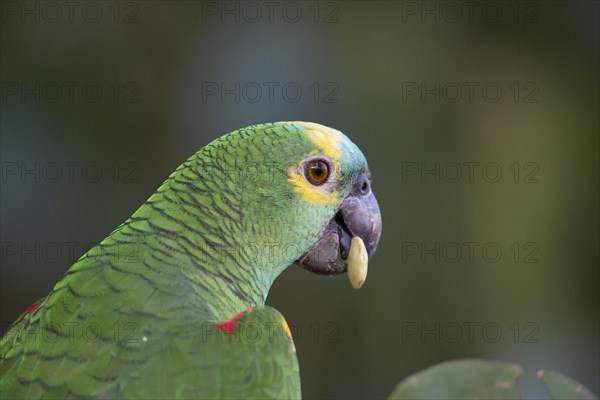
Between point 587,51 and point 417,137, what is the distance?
3.59ft

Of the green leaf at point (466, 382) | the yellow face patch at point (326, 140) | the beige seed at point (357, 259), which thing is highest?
the yellow face patch at point (326, 140)

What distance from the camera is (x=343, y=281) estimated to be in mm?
3451

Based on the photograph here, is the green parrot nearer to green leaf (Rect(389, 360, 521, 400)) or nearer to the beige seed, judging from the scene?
the beige seed

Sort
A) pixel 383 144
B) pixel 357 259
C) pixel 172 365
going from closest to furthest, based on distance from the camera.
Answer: pixel 172 365 < pixel 357 259 < pixel 383 144

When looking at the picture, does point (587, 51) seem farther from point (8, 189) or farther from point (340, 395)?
point (8, 189)

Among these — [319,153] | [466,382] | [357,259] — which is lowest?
[357,259]

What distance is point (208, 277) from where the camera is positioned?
118 centimetres

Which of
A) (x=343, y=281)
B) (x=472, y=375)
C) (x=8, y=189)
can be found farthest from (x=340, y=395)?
(x=472, y=375)

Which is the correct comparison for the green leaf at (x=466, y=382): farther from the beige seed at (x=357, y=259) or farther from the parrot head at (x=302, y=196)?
the beige seed at (x=357, y=259)

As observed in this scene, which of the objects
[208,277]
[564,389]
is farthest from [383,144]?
[564,389]

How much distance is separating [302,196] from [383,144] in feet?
7.35

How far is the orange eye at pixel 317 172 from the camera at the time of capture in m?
1.32

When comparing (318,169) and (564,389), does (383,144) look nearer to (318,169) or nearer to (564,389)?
(318,169)

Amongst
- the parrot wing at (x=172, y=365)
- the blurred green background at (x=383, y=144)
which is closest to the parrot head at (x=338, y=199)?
the parrot wing at (x=172, y=365)
